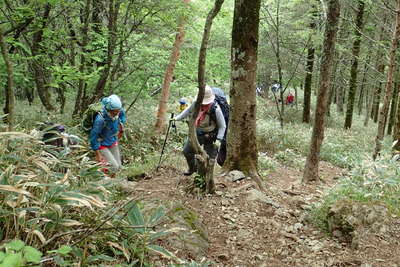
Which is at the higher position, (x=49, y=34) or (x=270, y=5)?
(x=270, y=5)

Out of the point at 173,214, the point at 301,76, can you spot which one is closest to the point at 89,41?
the point at 173,214

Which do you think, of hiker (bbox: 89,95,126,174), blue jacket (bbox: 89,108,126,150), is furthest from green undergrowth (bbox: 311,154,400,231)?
blue jacket (bbox: 89,108,126,150)

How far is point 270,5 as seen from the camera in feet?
52.6

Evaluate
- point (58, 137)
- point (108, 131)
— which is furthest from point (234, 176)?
point (58, 137)

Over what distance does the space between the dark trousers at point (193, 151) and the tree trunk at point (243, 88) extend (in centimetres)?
50

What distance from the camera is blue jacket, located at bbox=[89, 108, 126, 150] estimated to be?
6.64m

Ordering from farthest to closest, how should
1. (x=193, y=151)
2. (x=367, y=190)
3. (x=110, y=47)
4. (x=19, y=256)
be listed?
(x=110, y=47)
(x=193, y=151)
(x=367, y=190)
(x=19, y=256)

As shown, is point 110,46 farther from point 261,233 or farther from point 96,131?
point 261,233

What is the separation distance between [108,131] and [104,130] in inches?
3.6

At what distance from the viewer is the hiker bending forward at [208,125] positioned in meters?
6.12

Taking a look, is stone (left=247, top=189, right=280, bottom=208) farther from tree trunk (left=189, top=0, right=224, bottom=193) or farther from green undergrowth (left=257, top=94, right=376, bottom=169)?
green undergrowth (left=257, top=94, right=376, bottom=169)

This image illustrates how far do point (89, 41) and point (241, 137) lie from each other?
20.4 feet

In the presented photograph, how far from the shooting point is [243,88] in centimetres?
602

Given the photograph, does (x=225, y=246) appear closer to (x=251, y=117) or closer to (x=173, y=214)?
(x=173, y=214)
